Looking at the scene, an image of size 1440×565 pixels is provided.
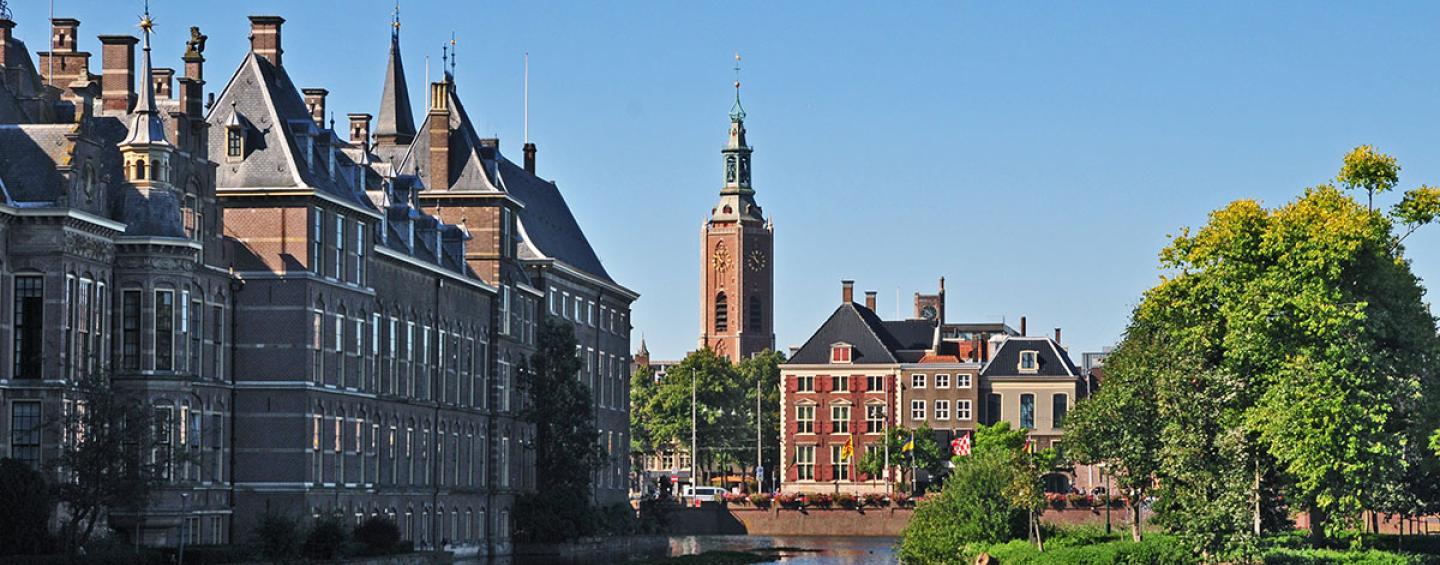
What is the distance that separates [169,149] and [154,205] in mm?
1640

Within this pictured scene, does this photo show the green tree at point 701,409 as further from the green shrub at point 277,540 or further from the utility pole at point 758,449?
the green shrub at point 277,540

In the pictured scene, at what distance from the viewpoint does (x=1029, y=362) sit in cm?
17362

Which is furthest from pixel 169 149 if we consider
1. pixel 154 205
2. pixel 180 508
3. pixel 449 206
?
pixel 449 206

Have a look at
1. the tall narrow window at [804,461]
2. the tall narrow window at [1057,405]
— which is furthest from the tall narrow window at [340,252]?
the tall narrow window at [1057,405]

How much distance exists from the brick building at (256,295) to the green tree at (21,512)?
2466 millimetres

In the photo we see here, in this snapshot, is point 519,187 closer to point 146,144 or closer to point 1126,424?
point 1126,424

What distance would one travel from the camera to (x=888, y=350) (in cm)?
17600

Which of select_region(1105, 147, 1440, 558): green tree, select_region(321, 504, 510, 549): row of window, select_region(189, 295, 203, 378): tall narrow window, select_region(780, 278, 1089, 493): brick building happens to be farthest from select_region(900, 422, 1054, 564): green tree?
select_region(780, 278, 1089, 493): brick building

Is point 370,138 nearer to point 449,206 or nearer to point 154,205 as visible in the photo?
point 449,206

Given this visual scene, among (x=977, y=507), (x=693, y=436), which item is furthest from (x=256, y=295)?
(x=693, y=436)

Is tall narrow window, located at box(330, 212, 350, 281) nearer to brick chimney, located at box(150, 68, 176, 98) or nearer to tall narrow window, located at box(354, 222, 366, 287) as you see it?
tall narrow window, located at box(354, 222, 366, 287)

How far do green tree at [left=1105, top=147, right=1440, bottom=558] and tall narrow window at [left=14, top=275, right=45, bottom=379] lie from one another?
3433 cm

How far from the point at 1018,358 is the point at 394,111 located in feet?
244

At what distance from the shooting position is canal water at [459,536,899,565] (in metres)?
98.6
